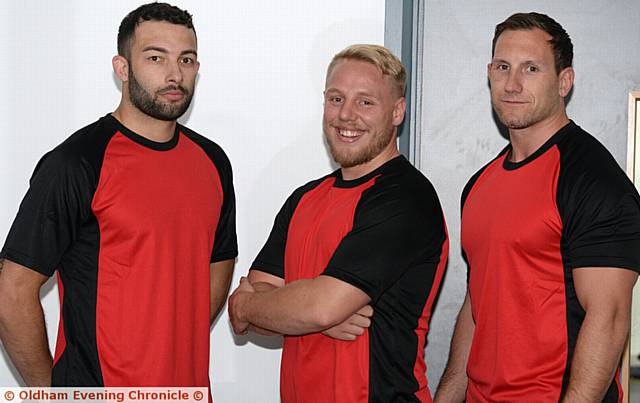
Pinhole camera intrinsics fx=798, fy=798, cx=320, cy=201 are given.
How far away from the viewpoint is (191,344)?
209 cm

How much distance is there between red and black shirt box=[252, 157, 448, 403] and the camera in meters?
1.85

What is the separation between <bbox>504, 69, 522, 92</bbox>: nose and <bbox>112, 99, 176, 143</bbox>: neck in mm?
867

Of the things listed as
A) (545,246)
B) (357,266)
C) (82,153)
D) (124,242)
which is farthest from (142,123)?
(545,246)

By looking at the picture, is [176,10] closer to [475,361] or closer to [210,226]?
[210,226]

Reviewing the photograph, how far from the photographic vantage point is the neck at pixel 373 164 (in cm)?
203

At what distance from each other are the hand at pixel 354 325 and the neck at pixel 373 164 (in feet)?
1.20

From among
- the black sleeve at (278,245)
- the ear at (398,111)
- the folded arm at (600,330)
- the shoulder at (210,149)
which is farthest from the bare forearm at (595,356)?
the shoulder at (210,149)

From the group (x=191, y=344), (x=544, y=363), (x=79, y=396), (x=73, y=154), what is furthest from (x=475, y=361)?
(x=73, y=154)

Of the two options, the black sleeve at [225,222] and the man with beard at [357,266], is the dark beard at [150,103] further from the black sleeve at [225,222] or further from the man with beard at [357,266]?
the man with beard at [357,266]

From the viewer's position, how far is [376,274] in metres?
1.83

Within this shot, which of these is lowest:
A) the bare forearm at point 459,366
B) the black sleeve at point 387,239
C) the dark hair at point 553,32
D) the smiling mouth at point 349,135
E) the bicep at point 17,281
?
the bare forearm at point 459,366

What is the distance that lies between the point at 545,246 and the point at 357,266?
0.43m

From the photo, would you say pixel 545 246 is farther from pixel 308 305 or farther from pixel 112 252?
pixel 112 252

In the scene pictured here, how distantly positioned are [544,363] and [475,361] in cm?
22
